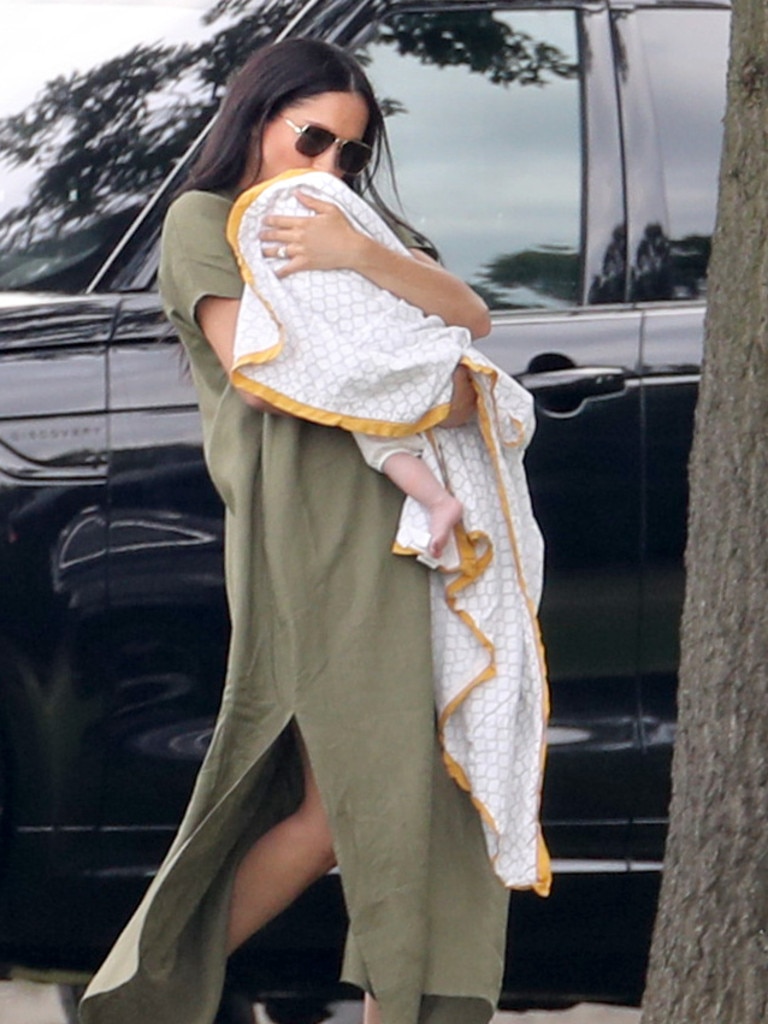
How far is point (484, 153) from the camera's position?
372 centimetres

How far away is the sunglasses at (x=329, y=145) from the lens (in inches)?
116

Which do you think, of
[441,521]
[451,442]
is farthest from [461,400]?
[441,521]

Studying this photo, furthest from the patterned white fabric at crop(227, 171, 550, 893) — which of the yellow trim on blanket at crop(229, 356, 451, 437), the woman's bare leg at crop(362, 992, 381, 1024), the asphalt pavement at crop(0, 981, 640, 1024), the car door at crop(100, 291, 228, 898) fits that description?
the asphalt pavement at crop(0, 981, 640, 1024)

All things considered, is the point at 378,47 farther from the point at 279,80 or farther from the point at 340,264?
the point at 340,264

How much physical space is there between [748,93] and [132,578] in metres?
1.35

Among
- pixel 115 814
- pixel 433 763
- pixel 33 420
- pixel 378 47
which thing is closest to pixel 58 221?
pixel 33 420

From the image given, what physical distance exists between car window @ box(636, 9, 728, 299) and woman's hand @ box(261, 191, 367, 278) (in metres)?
1.00

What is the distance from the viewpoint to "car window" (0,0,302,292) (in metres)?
3.66

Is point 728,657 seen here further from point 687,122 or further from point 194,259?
point 687,122

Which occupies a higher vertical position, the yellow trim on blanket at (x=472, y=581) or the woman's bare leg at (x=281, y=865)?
the yellow trim on blanket at (x=472, y=581)

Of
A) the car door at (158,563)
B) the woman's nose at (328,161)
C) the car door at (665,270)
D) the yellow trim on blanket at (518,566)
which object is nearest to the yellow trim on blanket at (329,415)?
the yellow trim on blanket at (518,566)

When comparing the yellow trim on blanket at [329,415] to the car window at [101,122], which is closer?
the yellow trim on blanket at [329,415]

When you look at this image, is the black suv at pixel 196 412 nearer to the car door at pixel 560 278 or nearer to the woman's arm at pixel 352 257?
the car door at pixel 560 278

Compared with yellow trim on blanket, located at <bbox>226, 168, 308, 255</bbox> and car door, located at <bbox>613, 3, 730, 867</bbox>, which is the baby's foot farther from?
car door, located at <bbox>613, 3, 730, 867</bbox>
